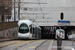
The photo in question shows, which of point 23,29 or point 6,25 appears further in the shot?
point 6,25

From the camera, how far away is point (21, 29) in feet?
102

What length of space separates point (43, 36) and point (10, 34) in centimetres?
2366

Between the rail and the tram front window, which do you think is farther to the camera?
the rail

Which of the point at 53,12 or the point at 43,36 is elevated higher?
the point at 53,12

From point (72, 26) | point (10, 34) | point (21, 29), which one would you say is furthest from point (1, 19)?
point (72, 26)

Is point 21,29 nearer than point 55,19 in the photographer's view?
Yes

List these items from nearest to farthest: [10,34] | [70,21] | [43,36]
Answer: [10,34]
[70,21]
[43,36]

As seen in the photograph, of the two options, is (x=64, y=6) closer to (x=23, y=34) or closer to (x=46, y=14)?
(x=46, y=14)

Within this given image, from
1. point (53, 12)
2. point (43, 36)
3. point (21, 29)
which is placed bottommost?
point (43, 36)

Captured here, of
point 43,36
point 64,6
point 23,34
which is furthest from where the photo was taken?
point 43,36

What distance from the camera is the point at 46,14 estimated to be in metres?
48.2

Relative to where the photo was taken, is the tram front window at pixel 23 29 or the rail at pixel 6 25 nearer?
the tram front window at pixel 23 29

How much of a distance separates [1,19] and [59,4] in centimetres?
1736

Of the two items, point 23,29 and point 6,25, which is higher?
point 6,25
